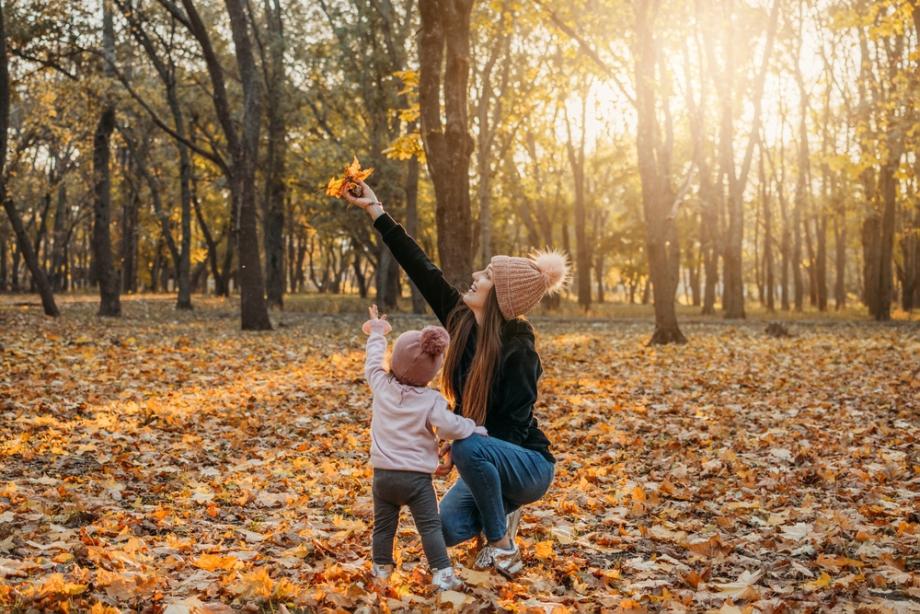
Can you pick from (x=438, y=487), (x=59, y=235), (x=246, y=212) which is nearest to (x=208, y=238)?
(x=59, y=235)

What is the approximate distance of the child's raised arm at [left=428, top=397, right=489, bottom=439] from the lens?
162 inches

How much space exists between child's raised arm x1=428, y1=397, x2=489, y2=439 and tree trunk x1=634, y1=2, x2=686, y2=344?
13768 mm

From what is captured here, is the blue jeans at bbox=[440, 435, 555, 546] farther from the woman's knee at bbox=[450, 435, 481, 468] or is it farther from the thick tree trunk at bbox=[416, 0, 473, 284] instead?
the thick tree trunk at bbox=[416, 0, 473, 284]

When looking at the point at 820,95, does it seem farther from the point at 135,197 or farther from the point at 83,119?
the point at 135,197

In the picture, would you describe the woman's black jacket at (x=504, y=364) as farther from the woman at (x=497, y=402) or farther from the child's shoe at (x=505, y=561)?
the child's shoe at (x=505, y=561)

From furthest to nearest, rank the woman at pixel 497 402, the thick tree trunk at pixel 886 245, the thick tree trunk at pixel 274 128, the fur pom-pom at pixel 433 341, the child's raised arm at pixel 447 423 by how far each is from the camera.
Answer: the thick tree trunk at pixel 274 128 → the thick tree trunk at pixel 886 245 → the woman at pixel 497 402 → the child's raised arm at pixel 447 423 → the fur pom-pom at pixel 433 341

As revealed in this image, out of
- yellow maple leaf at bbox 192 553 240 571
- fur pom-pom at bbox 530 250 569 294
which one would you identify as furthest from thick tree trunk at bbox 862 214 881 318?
yellow maple leaf at bbox 192 553 240 571

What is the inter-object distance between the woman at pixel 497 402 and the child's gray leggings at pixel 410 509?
0.28m

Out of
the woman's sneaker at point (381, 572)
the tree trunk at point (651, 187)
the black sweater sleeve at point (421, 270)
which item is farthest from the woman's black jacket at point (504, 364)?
the tree trunk at point (651, 187)

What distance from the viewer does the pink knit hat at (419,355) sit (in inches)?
158

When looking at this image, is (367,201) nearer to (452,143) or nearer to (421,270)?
(421,270)

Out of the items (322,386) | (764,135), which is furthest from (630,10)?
(764,135)

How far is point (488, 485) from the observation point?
170 inches

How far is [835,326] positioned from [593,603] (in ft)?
78.7
